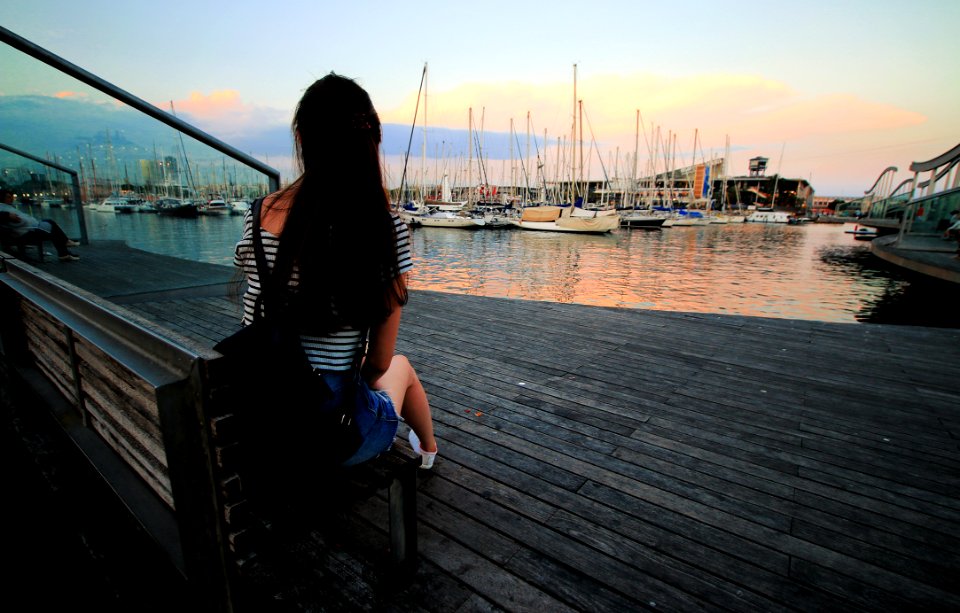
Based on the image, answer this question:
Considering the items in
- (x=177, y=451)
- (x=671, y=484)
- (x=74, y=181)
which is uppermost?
(x=74, y=181)

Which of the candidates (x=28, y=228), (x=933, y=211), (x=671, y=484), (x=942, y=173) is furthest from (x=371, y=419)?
(x=942, y=173)

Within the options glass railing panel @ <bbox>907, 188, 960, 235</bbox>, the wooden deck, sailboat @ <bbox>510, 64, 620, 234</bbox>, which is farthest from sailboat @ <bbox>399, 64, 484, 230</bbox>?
the wooden deck

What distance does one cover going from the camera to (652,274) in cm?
1816

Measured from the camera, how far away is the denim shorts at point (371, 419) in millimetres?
1420

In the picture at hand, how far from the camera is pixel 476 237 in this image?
34.3 meters

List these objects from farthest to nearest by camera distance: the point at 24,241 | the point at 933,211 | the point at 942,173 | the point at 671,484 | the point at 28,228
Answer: the point at 942,173 < the point at 933,211 < the point at 28,228 < the point at 24,241 < the point at 671,484

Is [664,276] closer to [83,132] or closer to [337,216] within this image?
[83,132]

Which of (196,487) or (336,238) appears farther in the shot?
(336,238)

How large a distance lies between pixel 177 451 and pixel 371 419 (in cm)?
55

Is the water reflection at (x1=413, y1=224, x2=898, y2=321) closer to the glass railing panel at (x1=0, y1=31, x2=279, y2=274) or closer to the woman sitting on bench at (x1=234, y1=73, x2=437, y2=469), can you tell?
the glass railing panel at (x1=0, y1=31, x2=279, y2=274)

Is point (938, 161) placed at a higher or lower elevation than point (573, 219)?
higher

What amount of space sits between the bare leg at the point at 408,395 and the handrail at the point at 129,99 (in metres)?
3.86

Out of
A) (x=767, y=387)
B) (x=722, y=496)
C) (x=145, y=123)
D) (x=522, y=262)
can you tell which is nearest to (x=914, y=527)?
(x=722, y=496)

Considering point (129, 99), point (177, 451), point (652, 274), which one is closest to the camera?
point (177, 451)
